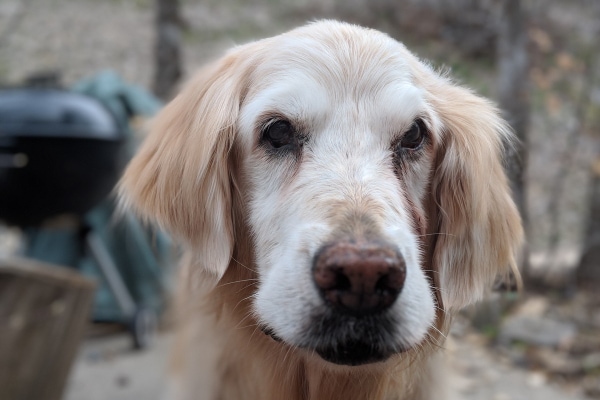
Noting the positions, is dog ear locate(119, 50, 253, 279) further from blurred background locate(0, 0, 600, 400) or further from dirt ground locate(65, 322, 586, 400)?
dirt ground locate(65, 322, 586, 400)

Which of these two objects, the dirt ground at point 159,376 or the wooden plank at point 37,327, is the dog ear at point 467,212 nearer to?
the dirt ground at point 159,376

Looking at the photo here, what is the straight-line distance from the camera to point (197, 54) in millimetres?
11898

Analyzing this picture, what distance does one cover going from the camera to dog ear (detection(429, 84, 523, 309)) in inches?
86.3

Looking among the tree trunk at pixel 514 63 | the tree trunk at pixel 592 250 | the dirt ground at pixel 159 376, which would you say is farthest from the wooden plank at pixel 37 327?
the tree trunk at pixel 592 250

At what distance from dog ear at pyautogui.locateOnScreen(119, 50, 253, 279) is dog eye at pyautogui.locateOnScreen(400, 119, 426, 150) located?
0.59 metres

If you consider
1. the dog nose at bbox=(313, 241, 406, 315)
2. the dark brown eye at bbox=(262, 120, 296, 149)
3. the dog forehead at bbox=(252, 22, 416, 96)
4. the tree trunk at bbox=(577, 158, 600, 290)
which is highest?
the dog forehead at bbox=(252, 22, 416, 96)

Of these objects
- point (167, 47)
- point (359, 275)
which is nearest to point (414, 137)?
point (359, 275)

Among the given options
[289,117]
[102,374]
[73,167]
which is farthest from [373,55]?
[102,374]

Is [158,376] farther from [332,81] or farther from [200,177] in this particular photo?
[332,81]

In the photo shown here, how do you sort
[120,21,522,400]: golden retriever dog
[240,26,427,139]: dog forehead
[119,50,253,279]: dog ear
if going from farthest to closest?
1. [119,50,253,279]: dog ear
2. [240,26,427,139]: dog forehead
3. [120,21,522,400]: golden retriever dog

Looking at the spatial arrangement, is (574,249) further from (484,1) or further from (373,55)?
(484,1)

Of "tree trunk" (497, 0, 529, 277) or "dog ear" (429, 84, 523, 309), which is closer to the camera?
"dog ear" (429, 84, 523, 309)

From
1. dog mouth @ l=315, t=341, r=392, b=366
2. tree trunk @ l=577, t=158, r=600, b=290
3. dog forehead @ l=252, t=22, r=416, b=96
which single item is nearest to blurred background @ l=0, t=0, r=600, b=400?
tree trunk @ l=577, t=158, r=600, b=290

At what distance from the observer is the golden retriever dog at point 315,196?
5.85 feet
